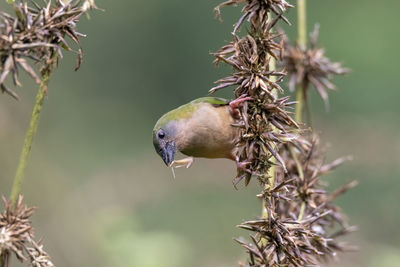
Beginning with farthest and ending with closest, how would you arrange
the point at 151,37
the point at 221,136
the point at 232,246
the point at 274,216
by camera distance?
the point at 151,37 < the point at 232,246 < the point at 221,136 < the point at 274,216

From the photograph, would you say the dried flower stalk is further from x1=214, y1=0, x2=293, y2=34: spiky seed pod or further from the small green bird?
the small green bird

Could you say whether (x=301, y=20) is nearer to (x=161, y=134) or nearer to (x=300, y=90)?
(x=300, y=90)

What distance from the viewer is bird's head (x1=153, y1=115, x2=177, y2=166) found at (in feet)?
10.9

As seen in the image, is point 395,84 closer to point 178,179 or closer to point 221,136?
point 178,179

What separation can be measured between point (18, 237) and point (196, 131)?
149 cm

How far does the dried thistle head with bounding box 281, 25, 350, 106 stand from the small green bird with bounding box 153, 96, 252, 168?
339 millimetres

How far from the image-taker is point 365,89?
1270cm

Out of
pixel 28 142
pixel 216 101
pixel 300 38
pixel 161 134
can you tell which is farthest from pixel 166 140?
pixel 28 142

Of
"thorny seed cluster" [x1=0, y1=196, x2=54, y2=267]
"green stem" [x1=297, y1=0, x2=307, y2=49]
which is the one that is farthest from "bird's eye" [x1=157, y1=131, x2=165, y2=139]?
"thorny seed cluster" [x1=0, y1=196, x2=54, y2=267]

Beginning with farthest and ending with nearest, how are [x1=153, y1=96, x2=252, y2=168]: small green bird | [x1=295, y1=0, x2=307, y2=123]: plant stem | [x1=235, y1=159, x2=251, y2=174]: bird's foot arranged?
[x1=153, y1=96, x2=252, y2=168]: small green bird
[x1=295, y1=0, x2=307, y2=123]: plant stem
[x1=235, y1=159, x2=251, y2=174]: bird's foot

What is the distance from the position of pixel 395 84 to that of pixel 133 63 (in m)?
5.32

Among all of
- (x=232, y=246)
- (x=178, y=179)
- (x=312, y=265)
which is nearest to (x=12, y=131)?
(x=232, y=246)

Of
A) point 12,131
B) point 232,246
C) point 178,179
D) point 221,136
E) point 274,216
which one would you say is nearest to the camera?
point 274,216

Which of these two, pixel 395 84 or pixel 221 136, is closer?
pixel 221 136
